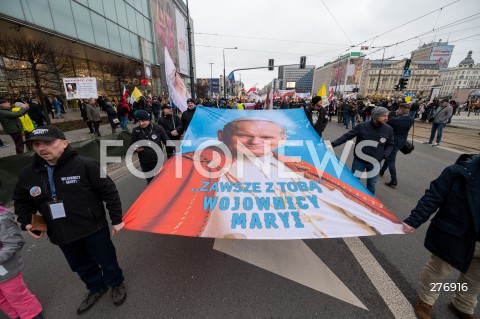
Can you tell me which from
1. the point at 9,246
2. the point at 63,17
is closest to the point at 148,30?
the point at 63,17

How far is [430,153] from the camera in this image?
8.35 metres

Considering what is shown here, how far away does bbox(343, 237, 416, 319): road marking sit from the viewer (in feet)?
6.83

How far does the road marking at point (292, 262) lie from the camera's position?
2.35 meters

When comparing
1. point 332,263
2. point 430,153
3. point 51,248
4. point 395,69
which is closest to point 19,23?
point 51,248

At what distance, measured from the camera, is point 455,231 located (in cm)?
177

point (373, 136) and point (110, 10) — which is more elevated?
point (110, 10)

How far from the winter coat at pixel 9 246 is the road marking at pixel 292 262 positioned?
2001 millimetres

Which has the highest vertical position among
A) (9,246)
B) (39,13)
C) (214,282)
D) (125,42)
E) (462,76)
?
(462,76)

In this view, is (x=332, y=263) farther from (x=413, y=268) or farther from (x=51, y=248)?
(x=51, y=248)

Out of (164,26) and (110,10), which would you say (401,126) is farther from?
(164,26)

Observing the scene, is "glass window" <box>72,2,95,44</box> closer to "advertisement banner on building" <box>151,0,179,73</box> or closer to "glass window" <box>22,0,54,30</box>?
"glass window" <box>22,0,54,30</box>

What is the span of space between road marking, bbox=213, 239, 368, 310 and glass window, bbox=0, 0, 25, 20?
15.3 metres

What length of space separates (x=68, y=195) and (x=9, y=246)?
0.54 metres

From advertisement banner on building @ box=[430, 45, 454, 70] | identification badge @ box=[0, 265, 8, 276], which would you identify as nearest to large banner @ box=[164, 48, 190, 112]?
identification badge @ box=[0, 265, 8, 276]
